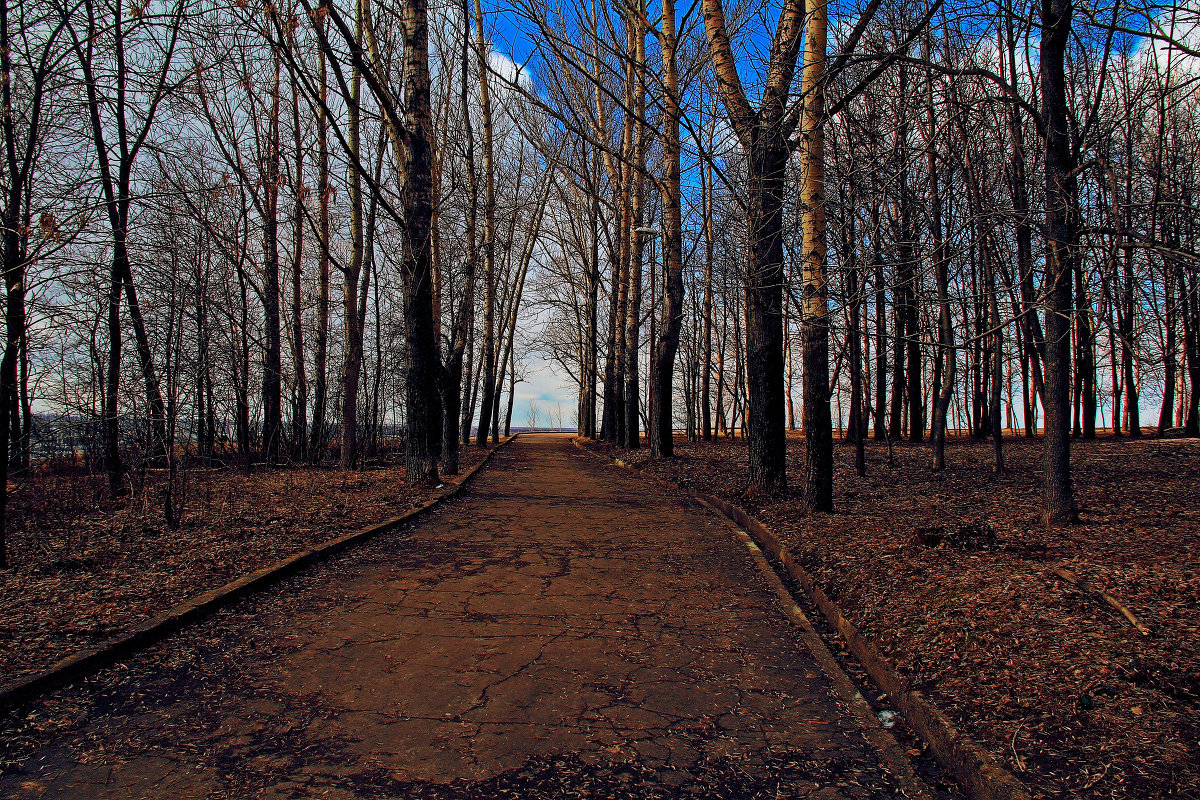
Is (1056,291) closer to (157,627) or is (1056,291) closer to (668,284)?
(157,627)

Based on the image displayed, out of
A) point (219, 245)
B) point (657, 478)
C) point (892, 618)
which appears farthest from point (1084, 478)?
point (219, 245)

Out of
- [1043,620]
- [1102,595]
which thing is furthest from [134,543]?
[1102,595]

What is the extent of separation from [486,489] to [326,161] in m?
8.43

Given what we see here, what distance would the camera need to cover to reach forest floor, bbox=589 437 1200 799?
249 cm

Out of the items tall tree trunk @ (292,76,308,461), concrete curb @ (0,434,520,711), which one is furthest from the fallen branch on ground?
tall tree trunk @ (292,76,308,461)

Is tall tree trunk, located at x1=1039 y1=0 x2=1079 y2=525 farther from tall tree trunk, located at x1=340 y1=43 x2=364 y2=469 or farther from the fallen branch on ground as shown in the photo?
tall tree trunk, located at x1=340 y1=43 x2=364 y2=469

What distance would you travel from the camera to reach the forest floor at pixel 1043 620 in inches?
98.2

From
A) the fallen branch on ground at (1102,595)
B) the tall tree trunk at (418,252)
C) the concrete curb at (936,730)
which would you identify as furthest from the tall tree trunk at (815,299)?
the tall tree trunk at (418,252)

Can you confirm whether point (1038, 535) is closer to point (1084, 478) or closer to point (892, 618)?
point (892, 618)

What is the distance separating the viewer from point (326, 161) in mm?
14781

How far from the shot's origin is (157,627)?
12.8 ft

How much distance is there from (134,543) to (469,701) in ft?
16.2

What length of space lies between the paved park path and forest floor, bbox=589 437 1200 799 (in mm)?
551

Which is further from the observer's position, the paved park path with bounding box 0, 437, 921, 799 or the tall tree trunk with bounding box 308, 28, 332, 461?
the tall tree trunk with bounding box 308, 28, 332, 461
